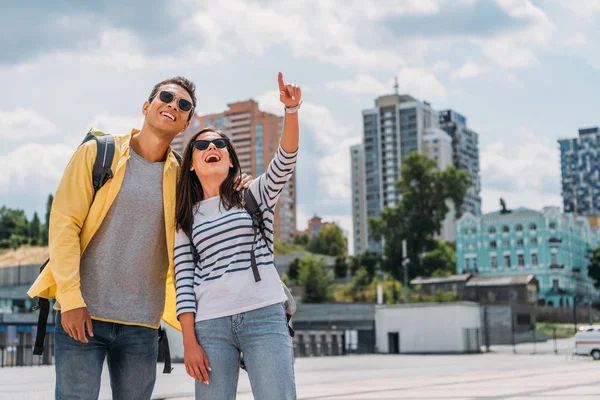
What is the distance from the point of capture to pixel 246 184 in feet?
12.3

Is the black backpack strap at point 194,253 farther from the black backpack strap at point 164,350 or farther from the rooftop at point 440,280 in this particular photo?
the rooftop at point 440,280

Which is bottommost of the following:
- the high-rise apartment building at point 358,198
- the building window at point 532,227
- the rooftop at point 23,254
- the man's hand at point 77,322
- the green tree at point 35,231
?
the man's hand at point 77,322

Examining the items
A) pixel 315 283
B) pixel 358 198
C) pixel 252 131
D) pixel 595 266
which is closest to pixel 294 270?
pixel 315 283

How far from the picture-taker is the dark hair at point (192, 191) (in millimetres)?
3631

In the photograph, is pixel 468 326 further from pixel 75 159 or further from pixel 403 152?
pixel 403 152

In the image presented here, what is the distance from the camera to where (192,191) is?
3738 mm

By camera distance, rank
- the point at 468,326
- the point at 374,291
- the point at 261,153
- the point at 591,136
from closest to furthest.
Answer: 1. the point at 468,326
2. the point at 374,291
3. the point at 261,153
4. the point at 591,136

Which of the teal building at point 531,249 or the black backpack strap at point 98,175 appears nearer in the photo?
the black backpack strap at point 98,175

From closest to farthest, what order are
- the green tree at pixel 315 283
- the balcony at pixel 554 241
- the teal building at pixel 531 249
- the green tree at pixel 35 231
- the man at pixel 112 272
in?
the man at pixel 112 272 → the green tree at pixel 315 283 → the balcony at pixel 554 241 → the teal building at pixel 531 249 → the green tree at pixel 35 231

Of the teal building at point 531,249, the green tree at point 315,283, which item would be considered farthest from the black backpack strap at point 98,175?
the teal building at point 531,249

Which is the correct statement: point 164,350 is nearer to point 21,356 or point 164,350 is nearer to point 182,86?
point 182,86

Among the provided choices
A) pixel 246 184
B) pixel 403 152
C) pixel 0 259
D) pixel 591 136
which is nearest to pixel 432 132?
pixel 403 152

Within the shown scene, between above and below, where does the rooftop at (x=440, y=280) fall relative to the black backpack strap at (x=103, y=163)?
above

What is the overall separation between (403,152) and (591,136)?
5613cm
